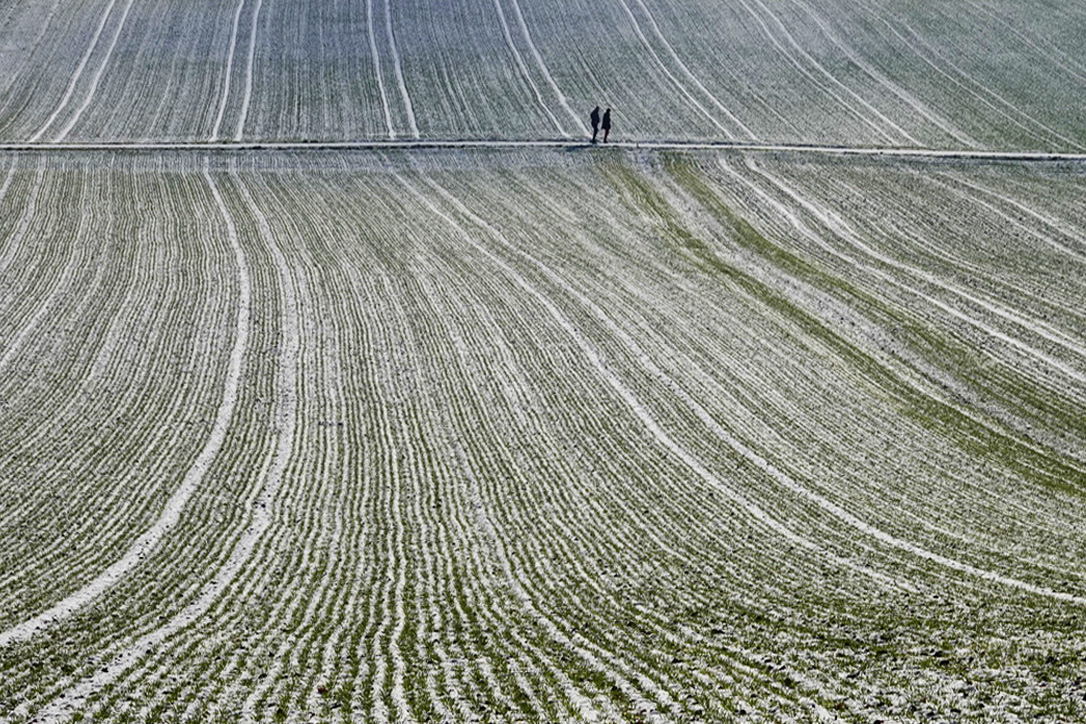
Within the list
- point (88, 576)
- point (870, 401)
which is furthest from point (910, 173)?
point (88, 576)

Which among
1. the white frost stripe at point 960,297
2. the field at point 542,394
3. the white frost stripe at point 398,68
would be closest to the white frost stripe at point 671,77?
the field at point 542,394

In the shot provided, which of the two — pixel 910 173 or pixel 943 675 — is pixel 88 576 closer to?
pixel 943 675

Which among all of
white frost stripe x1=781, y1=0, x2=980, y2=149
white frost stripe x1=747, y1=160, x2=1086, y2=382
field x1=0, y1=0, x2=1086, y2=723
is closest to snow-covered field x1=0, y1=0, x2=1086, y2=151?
white frost stripe x1=781, y1=0, x2=980, y2=149

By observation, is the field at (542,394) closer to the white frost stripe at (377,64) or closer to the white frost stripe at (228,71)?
the white frost stripe at (228,71)

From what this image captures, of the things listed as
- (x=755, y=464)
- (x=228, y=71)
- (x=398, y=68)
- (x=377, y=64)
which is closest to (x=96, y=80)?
(x=228, y=71)

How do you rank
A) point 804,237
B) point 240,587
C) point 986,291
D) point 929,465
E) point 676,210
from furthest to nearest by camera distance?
1. point 676,210
2. point 804,237
3. point 986,291
4. point 929,465
5. point 240,587

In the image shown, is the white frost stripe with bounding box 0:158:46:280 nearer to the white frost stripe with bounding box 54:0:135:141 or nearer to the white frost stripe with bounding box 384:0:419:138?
the white frost stripe with bounding box 54:0:135:141
